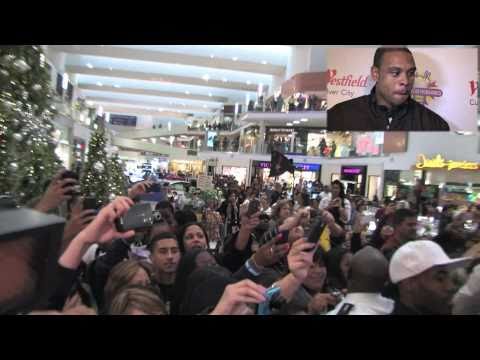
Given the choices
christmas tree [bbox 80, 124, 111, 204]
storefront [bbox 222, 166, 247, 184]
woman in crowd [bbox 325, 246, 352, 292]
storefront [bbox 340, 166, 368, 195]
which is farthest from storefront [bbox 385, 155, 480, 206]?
woman in crowd [bbox 325, 246, 352, 292]

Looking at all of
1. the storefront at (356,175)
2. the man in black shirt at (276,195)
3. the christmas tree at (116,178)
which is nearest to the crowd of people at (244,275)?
the man in black shirt at (276,195)

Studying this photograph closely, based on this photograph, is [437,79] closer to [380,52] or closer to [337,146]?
[380,52]

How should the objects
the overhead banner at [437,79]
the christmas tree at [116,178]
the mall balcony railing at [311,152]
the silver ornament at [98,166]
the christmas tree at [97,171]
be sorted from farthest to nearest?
the mall balcony railing at [311,152] < the christmas tree at [116,178] < the silver ornament at [98,166] < the christmas tree at [97,171] < the overhead banner at [437,79]

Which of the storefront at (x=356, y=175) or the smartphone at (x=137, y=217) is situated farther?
the storefront at (x=356, y=175)

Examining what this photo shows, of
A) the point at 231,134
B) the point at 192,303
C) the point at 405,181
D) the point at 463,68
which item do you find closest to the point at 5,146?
the point at 192,303

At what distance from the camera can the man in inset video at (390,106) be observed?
3529 millimetres

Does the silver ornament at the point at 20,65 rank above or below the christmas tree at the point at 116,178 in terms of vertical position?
above

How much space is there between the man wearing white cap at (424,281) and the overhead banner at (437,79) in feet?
6.12

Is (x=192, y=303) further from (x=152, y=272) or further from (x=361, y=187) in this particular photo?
(x=361, y=187)

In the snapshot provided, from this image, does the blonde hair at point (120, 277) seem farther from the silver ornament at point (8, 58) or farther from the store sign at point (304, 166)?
the store sign at point (304, 166)

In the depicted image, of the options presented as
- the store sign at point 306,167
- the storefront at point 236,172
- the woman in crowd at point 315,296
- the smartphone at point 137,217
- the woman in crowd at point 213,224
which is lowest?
the woman in crowd at point 213,224

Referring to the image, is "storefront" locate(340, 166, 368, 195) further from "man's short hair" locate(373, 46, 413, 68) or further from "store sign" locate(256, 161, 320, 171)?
"man's short hair" locate(373, 46, 413, 68)

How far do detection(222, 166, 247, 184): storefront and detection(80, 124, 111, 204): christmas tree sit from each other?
6629 millimetres
